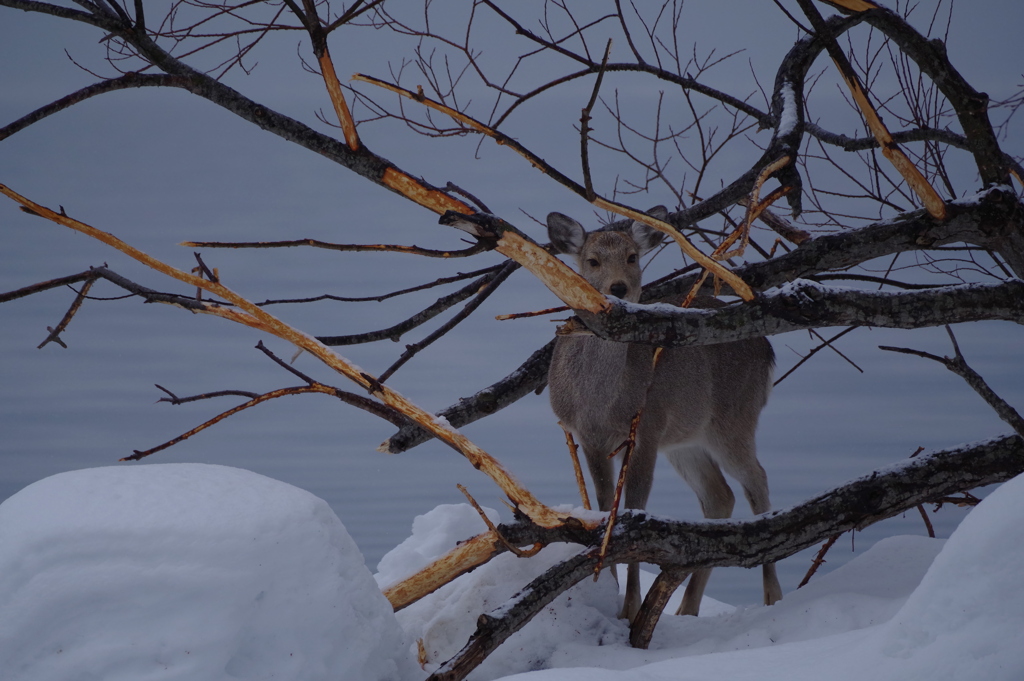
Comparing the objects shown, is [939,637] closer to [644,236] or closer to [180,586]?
[180,586]

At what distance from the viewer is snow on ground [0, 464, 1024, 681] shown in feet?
7.26

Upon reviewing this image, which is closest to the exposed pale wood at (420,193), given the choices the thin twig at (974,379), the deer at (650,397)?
the deer at (650,397)

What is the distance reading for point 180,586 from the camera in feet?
9.81

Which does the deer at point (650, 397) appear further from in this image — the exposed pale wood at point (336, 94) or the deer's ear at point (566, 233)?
the exposed pale wood at point (336, 94)

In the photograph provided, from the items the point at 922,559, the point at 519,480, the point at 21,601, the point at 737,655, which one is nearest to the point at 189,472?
the point at 21,601

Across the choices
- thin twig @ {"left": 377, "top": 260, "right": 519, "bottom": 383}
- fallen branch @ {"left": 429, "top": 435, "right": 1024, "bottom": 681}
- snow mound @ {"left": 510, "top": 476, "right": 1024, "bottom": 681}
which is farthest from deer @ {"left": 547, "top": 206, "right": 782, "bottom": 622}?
snow mound @ {"left": 510, "top": 476, "right": 1024, "bottom": 681}

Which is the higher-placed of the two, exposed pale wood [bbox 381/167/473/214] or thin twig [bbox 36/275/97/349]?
thin twig [bbox 36/275/97/349]

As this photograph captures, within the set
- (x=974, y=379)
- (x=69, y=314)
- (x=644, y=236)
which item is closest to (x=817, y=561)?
(x=974, y=379)

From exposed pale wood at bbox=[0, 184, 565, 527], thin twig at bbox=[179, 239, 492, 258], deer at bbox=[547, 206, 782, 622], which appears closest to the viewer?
thin twig at bbox=[179, 239, 492, 258]

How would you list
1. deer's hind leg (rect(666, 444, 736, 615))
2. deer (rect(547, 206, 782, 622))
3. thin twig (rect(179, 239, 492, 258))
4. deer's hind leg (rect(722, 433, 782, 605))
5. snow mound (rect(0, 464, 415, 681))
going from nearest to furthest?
snow mound (rect(0, 464, 415, 681)) < thin twig (rect(179, 239, 492, 258)) < deer (rect(547, 206, 782, 622)) < deer's hind leg (rect(722, 433, 782, 605)) < deer's hind leg (rect(666, 444, 736, 615))

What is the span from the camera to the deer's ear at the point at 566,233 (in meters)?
5.33

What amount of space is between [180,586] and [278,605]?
326 millimetres

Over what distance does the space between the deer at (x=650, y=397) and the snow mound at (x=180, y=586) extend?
1843 mm

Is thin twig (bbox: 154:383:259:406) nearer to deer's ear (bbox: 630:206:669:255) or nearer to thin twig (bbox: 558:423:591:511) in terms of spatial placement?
thin twig (bbox: 558:423:591:511)
